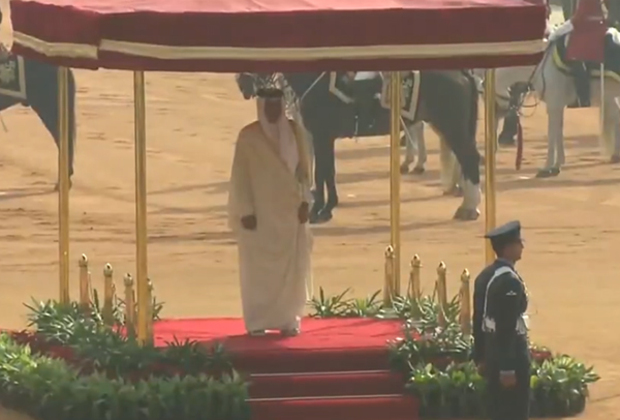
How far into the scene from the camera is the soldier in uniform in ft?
38.6

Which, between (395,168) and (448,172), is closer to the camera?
(395,168)

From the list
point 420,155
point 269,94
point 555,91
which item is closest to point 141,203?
point 269,94

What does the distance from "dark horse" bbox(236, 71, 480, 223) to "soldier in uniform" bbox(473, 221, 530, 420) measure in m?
12.0

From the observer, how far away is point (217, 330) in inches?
597

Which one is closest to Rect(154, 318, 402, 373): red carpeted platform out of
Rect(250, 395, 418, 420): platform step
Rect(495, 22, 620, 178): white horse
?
Rect(250, 395, 418, 420): platform step

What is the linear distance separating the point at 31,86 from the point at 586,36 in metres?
6.69

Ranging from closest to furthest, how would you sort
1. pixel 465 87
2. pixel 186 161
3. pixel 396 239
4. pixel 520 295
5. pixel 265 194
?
pixel 520 295
pixel 265 194
pixel 396 239
pixel 465 87
pixel 186 161

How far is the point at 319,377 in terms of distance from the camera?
13.9 meters

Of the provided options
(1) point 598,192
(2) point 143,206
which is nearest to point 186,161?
(1) point 598,192

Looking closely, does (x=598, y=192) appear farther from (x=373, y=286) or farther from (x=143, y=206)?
(x=143, y=206)

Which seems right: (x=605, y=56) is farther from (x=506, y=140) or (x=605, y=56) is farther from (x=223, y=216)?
(x=223, y=216)

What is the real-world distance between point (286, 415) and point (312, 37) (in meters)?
2.24

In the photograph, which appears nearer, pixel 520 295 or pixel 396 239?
pixel 520 295

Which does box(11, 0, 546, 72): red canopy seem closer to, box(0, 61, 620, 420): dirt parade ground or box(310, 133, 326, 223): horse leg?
box(0, 61, 620, 420): dirt parade ground
